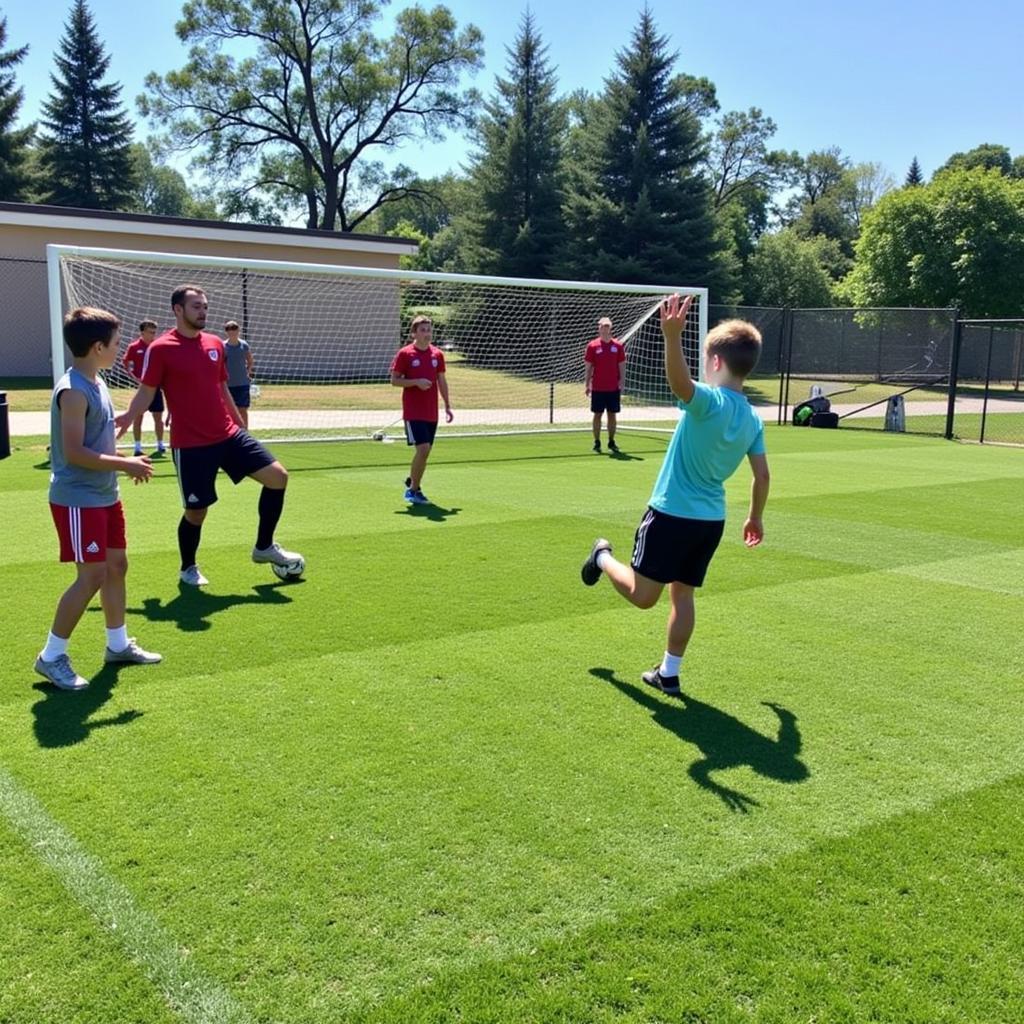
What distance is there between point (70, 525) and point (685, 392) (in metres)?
2.85

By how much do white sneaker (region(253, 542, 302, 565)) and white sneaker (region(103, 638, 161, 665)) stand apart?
175 cm

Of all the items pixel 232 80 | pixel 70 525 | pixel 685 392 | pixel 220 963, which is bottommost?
pixel 220 963

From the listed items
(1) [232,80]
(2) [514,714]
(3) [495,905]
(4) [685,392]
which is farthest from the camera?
(1) [232,80]

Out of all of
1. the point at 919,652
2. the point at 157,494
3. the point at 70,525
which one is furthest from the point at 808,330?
the point at 70,525

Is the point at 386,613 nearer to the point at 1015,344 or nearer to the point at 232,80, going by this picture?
the point at 1015,344

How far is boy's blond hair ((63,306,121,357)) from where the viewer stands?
419 centimetres

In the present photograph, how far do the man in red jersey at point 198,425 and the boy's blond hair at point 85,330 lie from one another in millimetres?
1652

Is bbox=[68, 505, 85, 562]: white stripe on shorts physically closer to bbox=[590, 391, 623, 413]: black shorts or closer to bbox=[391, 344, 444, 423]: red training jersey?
bbox=[391, 344, 444, 423]: red training jersey

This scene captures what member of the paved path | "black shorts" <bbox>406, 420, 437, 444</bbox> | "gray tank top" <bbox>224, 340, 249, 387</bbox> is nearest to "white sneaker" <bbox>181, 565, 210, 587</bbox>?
"black shorts" <bbox>406, 420, 437, 444</bbox>

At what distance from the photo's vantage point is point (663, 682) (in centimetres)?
457

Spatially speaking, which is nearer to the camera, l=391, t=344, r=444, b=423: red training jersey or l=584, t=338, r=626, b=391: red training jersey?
l=391, t=344, r=444, b=423: red training jersey

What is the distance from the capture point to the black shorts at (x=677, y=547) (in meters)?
4.30

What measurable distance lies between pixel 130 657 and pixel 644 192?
32.2 metres

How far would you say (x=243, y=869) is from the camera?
2945mm
